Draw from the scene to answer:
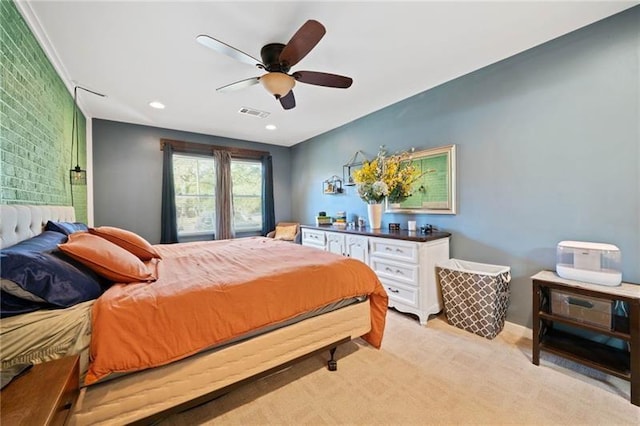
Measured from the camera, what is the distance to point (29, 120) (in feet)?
5.87

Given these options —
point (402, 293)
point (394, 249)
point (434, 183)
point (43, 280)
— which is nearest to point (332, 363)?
point (402, 293)

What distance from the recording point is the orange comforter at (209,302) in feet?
3.86

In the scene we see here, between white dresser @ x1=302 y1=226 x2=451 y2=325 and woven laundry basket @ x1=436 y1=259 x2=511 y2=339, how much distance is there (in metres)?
0.15

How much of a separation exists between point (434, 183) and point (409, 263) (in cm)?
104

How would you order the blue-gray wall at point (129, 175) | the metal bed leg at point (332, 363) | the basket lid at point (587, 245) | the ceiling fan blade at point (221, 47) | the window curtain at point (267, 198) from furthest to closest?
the window curtain at point (267, 198) → the blue-gray wall at point (129, 175) → the metal bed leg at point (332, 363) → the basket lid at point (587, 245) → the ceiling fan blade at point (221, 47)

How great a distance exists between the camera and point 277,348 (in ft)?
5.40

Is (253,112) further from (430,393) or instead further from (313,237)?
(430,393)

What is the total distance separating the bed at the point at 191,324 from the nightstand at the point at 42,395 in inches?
4.2

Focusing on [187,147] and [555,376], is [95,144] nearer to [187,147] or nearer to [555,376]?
[187,147]

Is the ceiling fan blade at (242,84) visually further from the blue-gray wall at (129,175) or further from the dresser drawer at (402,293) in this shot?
the blue-gray wall at (129,175)

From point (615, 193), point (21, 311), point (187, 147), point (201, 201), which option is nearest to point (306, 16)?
point (21, 311)

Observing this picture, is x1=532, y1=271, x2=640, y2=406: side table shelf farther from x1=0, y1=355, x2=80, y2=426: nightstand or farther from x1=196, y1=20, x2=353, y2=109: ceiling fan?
x1=0, y1=355, x2=80, y2=426: nightstand

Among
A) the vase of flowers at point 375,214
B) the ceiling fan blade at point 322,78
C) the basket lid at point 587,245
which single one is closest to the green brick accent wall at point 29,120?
the ceiling fan blade at point 322,78

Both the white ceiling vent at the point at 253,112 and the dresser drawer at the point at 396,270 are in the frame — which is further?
the white ceiling vent at the point at 253,112
